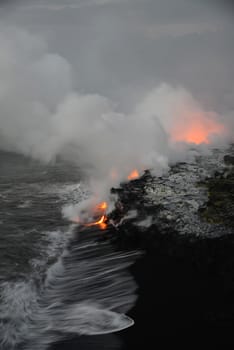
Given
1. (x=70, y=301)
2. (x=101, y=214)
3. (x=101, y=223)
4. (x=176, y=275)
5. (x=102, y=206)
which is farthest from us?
(x=102, y=206)

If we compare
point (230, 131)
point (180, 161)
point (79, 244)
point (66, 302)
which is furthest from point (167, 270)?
point (230, 131)

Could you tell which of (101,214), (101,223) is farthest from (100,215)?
(101,223)

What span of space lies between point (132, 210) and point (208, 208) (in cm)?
500

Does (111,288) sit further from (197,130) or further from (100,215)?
(197,130)

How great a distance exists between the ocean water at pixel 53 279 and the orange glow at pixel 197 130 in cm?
1688

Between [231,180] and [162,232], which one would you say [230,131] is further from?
[162,232]

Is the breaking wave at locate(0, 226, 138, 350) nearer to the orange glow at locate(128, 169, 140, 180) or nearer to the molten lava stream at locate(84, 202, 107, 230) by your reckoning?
the molten lava stream at locate(84, 202, 107, 230)

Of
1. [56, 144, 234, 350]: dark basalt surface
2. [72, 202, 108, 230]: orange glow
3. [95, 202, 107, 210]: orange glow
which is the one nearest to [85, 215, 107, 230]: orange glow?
[72, 202, 108, 230]: orange glow

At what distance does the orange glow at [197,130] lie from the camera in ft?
150

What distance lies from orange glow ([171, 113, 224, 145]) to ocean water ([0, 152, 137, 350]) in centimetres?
1688

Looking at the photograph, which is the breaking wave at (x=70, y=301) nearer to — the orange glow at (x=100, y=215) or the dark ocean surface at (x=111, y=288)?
the dark ocean surface at (x=111, y=288)

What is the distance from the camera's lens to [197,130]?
47.7 metres

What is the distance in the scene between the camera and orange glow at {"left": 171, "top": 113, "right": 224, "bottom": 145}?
4559 centimetres

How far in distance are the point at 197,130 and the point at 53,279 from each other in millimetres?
31706
